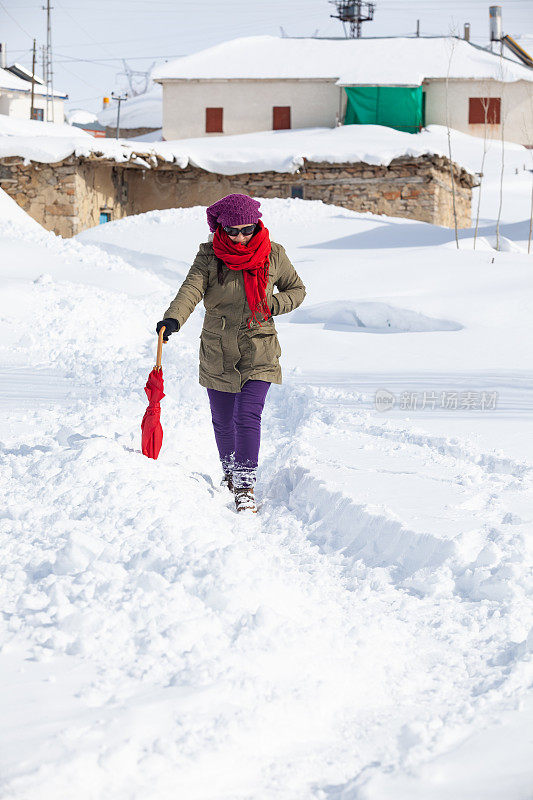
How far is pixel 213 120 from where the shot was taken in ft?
93.9

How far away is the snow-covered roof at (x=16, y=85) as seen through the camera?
38.5m

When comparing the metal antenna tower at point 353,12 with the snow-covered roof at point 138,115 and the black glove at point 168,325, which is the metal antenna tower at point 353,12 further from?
the black glove at point 168,325

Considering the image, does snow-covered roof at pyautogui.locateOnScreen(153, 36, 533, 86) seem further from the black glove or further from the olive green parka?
the black glove

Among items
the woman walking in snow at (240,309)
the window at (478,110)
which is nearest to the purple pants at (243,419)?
the woman walking in snow at (240,309)

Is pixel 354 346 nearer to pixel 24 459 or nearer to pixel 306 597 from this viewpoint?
pixel 24 459

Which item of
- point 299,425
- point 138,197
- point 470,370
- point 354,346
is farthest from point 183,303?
point 138,197

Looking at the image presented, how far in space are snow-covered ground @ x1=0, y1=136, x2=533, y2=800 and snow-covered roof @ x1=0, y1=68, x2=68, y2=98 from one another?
34945mm

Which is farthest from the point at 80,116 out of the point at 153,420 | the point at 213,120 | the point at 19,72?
the point at 153,420

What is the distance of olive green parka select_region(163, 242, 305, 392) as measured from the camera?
410 centimetres

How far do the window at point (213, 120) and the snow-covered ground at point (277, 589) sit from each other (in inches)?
899

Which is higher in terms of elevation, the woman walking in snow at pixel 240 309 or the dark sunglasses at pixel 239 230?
the dark sunglasses at pixel 239 230

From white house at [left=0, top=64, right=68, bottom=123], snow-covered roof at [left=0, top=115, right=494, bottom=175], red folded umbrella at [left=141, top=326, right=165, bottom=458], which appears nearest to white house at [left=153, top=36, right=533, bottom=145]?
snow-covered roof at [left=0, top=115, right=494, bottom=175]

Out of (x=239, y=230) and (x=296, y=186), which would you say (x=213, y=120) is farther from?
(x=239, y=230)

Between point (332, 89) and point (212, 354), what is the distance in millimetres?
25988
